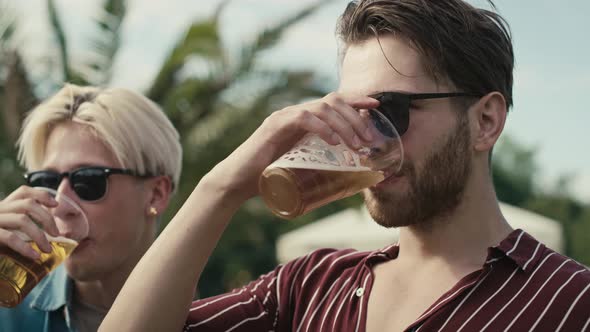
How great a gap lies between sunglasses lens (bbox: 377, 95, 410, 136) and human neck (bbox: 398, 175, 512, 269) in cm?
30

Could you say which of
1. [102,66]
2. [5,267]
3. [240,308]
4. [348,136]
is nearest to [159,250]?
[240,308]

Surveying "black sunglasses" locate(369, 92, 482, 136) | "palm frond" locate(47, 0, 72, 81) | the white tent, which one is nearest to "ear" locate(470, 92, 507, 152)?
"black sunglasses" locate(369, 92, 482, 136)

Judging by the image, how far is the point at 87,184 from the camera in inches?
113

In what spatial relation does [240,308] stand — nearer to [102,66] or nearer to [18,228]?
[18,228]

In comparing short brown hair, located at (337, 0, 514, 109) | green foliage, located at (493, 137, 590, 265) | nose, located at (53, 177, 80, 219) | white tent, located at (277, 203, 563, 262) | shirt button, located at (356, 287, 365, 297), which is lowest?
green foliage, located at (493, 137, 590, 265)

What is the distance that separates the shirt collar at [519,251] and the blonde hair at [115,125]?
161 centimetres

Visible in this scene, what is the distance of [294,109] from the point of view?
193 centimetres

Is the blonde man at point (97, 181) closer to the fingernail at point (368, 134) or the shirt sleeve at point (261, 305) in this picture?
the shirt sleeve at point (261, 305)

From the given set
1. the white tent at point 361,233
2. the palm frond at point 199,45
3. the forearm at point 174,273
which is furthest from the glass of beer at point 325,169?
the palm frond at point 199,45

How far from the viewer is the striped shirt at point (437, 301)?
1.79 meters

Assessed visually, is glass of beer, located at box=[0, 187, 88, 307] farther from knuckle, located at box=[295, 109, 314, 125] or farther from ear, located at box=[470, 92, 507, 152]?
ear, located at box=[470, 92, 507, 152]

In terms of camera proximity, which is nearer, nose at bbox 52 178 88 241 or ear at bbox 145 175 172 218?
nose at bbox 52 178 88 241

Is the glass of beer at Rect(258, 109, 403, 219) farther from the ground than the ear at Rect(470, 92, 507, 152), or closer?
closer

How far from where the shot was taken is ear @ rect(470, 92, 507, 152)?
2117 mm
